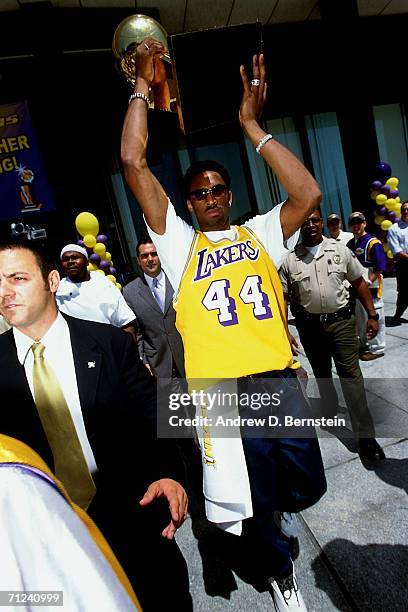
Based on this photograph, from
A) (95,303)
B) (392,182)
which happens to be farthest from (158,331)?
(392,182)

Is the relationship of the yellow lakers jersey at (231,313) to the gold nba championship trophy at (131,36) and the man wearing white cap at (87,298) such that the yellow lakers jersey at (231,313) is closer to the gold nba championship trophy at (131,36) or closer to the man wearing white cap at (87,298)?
the gold nba championship trophy at (131,36)

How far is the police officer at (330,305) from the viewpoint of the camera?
9.43 feet

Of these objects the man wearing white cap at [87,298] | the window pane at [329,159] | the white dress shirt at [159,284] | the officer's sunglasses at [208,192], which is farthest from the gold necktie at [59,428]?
the window pane at [329,159]

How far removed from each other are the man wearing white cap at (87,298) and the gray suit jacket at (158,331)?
0.40 feet

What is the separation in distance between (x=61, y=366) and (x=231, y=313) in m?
0.78

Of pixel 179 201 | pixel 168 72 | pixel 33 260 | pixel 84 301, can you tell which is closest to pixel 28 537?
pixel 33 260

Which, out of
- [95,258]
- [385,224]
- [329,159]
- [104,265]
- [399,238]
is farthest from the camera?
[329,159]

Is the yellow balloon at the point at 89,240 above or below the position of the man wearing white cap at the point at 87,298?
above

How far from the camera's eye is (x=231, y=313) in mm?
1616

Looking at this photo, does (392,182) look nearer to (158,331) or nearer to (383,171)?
(383,171)

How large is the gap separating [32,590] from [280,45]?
10797mm

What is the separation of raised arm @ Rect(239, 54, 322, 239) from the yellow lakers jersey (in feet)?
0.80

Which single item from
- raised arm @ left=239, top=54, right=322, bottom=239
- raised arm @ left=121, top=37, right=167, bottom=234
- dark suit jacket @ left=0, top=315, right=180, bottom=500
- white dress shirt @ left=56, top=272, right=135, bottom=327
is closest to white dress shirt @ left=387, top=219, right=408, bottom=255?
white dress shirt @ left=56, top=272, right=135, bottom=327

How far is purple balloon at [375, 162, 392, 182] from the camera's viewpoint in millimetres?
8594
